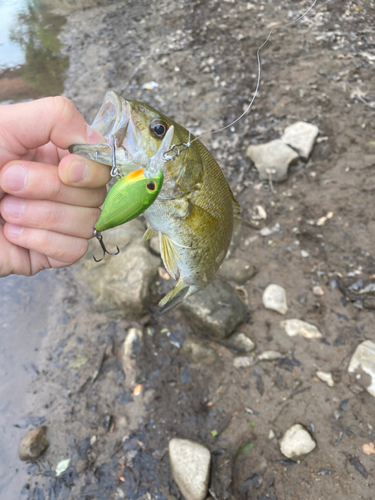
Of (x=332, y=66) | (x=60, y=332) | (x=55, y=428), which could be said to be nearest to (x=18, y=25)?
(x=332, y=66)

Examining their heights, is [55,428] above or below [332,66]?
below

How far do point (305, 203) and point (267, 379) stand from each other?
84.3 inches

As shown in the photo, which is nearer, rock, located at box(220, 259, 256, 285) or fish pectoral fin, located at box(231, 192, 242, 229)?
fish pectoral fin, located at box(231, 192, 242, 229)

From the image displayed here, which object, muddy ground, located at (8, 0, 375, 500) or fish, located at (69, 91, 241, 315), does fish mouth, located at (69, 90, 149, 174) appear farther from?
muddy ground, located at (8, 0, 375, 500)

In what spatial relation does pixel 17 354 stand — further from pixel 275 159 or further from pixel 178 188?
pixel 275 159

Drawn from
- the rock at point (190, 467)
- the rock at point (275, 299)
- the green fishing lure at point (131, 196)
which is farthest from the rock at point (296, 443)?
the green fishing lure at point (131, 196)

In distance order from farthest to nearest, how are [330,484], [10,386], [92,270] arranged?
[92,270], [10,386], [330,484]

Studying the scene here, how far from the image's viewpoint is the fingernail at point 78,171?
150 centimetres

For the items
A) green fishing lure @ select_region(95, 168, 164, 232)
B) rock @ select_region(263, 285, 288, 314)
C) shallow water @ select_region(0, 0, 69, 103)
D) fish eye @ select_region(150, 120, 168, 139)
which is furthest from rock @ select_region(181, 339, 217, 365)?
shallow water @ select_region(0, 0, 69, 103)

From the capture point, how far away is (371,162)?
4145 millimetres

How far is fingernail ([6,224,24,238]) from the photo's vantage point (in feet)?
5.67

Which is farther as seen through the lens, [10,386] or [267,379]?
[10,386]

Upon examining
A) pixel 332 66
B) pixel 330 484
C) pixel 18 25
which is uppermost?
pixel 18 25

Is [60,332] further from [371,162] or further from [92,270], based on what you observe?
[371,162]
